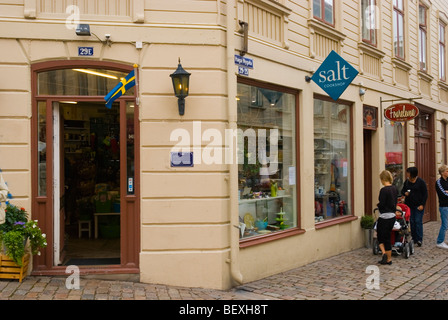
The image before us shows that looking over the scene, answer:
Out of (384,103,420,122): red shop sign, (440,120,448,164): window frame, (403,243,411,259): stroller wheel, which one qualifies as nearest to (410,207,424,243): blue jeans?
(403,243,411,259): stroller wheel

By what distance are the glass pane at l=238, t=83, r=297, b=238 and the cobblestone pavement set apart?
3.21ft

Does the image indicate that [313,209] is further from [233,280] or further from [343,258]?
[233,280]

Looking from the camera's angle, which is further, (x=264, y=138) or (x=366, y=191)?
(x=366, y=191)

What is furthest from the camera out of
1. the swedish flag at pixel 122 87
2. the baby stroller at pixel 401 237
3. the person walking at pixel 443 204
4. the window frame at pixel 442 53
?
the window frame at pixel 442 53

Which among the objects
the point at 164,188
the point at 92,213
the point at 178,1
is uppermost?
the point at 178,1

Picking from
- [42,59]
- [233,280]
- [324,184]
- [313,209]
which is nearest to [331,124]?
[324,184]

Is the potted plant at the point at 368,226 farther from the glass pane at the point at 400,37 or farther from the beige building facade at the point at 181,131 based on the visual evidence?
the glass pane at the point at 400,37

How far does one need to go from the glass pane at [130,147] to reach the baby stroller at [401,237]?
194 inches

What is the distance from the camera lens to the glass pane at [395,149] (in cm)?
1213

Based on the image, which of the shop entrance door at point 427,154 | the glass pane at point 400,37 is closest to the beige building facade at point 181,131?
the glass pane at point 400,37

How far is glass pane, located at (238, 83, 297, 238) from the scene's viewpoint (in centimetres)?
773

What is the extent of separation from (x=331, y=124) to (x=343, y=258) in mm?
2750

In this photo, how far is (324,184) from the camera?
9664 millimetres

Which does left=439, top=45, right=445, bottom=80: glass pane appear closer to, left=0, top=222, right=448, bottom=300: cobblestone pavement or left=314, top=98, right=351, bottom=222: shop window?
left=314, top=98, right=351, bottom=222: shop window
